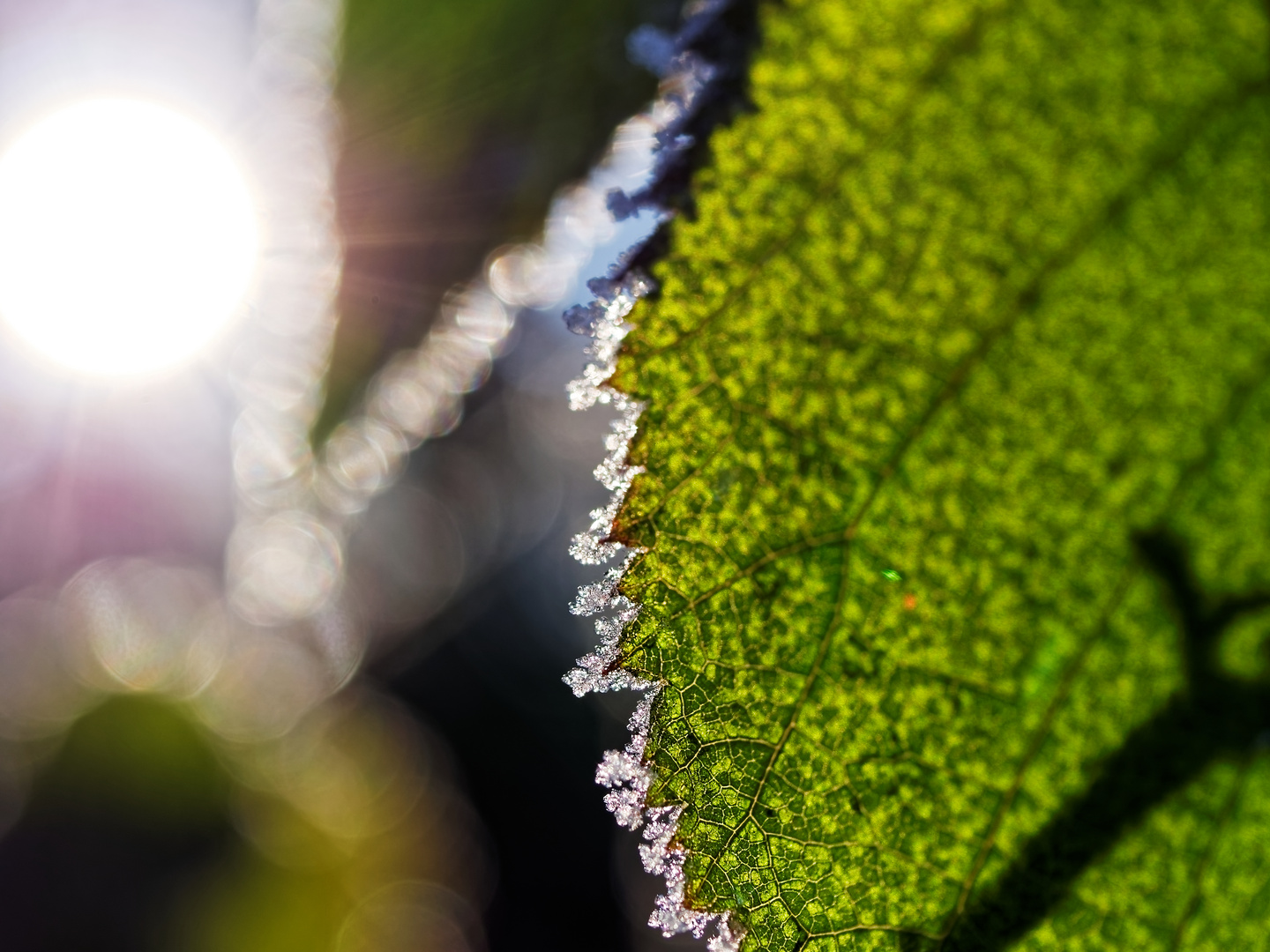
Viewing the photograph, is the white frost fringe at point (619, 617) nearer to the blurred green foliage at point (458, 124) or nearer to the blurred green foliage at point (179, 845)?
the blurred green foliage at point (458, 124)

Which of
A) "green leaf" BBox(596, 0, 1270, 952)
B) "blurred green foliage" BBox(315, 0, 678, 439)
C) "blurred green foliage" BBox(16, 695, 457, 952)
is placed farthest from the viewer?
"blurred green foliage" BBox(16, 695, 457, 952)

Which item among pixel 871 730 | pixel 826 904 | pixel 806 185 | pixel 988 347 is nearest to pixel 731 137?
pixel 806 185

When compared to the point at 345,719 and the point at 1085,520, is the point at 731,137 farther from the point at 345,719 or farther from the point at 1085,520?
the point at 345,719

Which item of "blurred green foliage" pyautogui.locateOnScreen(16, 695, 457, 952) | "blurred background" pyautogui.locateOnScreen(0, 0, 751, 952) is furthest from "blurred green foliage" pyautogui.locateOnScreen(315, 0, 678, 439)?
"blurred green foliage" pyautogui.locateOnScreen(16, 695, 457, 952)

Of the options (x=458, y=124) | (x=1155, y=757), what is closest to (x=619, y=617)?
(x=1155, y=757)

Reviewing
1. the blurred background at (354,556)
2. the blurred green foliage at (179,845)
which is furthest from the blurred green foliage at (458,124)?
the blurred green foliage at (179,845)

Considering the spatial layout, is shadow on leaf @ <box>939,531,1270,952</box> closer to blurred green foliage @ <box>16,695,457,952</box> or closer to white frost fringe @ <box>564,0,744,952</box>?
white frost fringe @ <box>564,0,744,952</box>

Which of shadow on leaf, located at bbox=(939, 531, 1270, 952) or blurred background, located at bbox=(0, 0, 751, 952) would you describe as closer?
shadow on leaf, located at bbox=(939, 531, 1270, 952)
